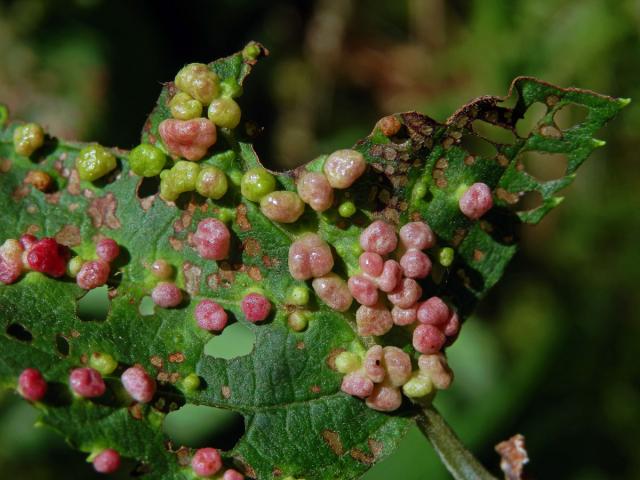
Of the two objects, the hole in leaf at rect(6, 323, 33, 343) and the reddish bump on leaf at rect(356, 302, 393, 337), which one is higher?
the reddish bump on leaf at rect(356, 302, 393, 337)

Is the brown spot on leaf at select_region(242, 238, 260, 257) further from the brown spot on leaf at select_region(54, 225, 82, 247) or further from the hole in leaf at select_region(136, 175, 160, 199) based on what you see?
the brown spot on leaf at select_region(54, 225, 82, 247)

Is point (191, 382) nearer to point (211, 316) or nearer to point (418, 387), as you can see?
point (211, 316)

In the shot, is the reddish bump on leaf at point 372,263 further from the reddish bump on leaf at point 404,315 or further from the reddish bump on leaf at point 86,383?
the reddish bump on leaf at point 86,383

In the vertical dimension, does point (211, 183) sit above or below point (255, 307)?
above

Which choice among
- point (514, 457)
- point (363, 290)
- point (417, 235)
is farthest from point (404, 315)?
point (514, 457)

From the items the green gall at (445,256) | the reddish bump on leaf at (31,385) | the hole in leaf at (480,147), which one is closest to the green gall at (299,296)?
the green gall at (445,256)

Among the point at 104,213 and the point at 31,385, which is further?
the point at 104,213

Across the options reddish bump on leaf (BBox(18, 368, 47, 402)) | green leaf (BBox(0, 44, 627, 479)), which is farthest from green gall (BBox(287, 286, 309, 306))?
reddish bump on leaf (BBox(18, 368, 47, 402))
